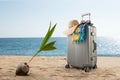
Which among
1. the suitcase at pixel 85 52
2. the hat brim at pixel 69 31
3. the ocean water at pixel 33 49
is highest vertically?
the hat brim at pixel 69 31

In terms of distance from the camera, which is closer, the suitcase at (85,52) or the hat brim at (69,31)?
the suitcase at (85,52)

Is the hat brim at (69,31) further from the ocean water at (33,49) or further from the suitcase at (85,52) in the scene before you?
the ocean water at (33,49)

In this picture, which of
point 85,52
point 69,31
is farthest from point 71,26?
point 85,52

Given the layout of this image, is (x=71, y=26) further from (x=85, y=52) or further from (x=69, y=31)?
(x=85, y=52)

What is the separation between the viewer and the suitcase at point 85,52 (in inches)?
222

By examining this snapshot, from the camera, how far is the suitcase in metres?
5.65

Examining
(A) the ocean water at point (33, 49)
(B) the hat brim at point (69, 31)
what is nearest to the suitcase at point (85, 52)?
(B) the hat brim at point (69, 31)

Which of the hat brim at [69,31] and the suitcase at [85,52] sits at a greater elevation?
the hat brim at [69,31]

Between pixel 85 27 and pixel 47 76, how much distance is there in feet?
4.49

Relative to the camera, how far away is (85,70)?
5.64 meters

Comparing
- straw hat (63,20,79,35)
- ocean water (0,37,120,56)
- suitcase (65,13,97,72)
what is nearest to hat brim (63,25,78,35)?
straw hat (63,20,79,35)

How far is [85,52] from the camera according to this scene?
5.65m

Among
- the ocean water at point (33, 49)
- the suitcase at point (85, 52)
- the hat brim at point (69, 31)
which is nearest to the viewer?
the suitcase at point (85, 52)

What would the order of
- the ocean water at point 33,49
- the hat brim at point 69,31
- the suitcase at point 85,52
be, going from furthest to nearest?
the ocean water at point 33,49 < the hat brim at point 69,31 < the suitcase at point 85,52
